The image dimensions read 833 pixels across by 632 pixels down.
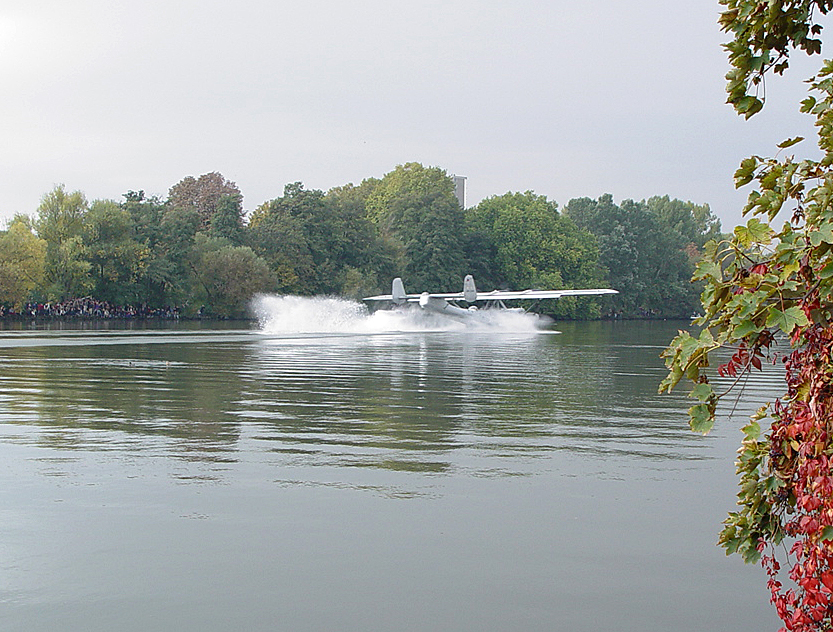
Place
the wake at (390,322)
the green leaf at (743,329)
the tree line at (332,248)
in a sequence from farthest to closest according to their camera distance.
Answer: the tree line at (332,248) → the wake at (390,322) → the green leaf at (743,329)

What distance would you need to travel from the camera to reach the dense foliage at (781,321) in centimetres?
258

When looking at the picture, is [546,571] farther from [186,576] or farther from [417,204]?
[417,204]

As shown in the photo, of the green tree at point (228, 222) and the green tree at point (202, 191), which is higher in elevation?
the green tree at point (202, 191)

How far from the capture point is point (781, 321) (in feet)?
8.26

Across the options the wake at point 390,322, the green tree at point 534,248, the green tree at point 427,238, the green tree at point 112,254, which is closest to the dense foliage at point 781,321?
the wake at point 390,322

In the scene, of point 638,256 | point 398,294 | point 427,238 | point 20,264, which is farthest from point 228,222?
point 638,256

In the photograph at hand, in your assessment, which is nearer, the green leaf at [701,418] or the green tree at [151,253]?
the green leaf at [701,418]

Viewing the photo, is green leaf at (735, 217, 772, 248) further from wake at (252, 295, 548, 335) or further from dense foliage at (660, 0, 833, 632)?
wake at (252, 295, 548, 335)

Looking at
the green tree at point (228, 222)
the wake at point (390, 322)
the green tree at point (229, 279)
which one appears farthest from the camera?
the green tree at point (228, 222)

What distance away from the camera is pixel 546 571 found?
5.93 m

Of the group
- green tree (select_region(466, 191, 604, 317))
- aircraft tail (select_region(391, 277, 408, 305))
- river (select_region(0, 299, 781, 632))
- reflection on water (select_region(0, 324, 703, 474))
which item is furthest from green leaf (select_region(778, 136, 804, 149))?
green tree (select_region(466, 191, 604, 317))

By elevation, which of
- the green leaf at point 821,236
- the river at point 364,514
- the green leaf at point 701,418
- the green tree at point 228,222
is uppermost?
the green tree at point 228,222

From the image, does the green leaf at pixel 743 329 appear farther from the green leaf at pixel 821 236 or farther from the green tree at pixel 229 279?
the green tree at pixel 229 279

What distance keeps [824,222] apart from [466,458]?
7.83 m
